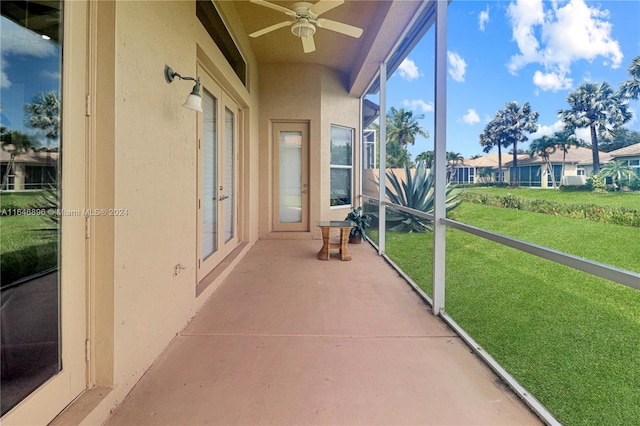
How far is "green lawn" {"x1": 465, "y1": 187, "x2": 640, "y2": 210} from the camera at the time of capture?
126 centimetres

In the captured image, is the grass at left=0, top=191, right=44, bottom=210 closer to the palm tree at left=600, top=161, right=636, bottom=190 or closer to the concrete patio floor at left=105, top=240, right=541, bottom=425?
the concrete patio floor at left=105, top=240, right=541, bottom=425

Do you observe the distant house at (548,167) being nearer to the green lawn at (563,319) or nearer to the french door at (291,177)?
the green lawn at (563,319)

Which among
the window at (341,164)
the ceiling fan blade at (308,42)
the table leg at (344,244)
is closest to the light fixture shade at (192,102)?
the ceiling fan blade at (308,42)

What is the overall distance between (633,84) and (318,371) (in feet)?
6.60

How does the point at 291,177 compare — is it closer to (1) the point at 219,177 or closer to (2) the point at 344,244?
(2) the point at 344,244

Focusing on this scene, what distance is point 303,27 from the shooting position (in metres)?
3.19

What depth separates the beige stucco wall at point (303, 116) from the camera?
5848 millimetres

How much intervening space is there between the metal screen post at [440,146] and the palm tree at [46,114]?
2.41 meters

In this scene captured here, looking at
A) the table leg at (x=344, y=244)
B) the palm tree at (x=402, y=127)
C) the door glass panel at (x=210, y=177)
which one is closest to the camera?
the door glass panel at (x=210, y=177)

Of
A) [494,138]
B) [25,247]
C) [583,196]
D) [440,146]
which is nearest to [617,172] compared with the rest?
[583,196]

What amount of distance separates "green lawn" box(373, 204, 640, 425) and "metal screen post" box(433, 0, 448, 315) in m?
0.41

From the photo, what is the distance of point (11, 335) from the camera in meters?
1.16

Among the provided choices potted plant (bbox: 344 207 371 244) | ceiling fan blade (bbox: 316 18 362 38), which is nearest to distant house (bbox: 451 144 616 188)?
ceiling fan blade (bbox: 316 18 362 38)

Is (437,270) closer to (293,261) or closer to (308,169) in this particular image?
(293,261)
